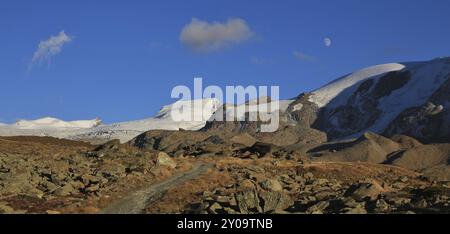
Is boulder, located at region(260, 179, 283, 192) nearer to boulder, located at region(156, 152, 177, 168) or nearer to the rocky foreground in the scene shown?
the rocky foreground

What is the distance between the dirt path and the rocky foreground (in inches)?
7.7

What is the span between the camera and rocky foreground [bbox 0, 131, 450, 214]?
125ft

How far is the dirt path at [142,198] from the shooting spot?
1631 inches

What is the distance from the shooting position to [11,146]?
74.3 meters

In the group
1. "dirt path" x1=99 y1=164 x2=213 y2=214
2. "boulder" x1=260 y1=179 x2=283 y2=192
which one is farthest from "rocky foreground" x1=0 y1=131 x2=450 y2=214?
"dirt path" x1=99 y1=164 x2=213 y2=214

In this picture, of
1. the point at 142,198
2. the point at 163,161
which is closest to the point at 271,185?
the point at 142,198

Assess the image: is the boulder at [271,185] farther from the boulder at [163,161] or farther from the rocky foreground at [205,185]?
the boulder at [163,161]

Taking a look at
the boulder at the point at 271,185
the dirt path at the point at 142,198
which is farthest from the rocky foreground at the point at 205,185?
the dirt path at the point at 142,198

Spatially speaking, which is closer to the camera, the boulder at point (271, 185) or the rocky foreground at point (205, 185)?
the rocky foreground at point (205, 185)

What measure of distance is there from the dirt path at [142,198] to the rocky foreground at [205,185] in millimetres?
195

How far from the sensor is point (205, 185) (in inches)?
1895

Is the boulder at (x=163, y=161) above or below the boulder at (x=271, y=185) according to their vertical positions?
above
